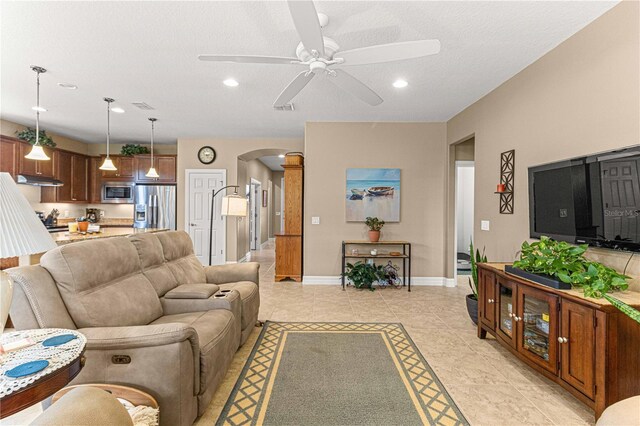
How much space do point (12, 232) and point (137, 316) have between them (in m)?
1.13

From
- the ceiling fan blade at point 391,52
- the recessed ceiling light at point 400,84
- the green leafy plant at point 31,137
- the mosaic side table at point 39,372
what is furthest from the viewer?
the green leafy plant at point 31,137

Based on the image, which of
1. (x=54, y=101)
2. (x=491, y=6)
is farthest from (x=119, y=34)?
(x=491, y=6)

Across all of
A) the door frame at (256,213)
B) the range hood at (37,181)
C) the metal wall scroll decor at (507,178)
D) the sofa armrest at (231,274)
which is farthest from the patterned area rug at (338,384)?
the door frame at (256,213)

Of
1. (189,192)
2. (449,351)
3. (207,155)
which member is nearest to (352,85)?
(449,351)

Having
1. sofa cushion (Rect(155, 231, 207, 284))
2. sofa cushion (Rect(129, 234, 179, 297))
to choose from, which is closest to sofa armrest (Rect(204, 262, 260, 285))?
sofa cushion (Rect(155, 231, 207, 284))

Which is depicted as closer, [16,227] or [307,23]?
[16,227]

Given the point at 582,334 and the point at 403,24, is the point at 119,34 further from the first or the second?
the point at 582,334

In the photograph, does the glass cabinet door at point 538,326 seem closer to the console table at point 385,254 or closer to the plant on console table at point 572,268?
the plant on console table at point 572,268

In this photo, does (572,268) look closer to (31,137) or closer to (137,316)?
(137,316)

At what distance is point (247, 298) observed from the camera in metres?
2.88

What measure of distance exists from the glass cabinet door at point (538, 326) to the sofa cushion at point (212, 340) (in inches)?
87.4

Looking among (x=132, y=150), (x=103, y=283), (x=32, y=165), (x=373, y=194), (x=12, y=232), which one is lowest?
(x=103, y=283)

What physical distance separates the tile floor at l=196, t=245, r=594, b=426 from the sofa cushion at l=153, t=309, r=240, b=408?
0.19 meters

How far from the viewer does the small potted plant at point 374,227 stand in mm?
5004
